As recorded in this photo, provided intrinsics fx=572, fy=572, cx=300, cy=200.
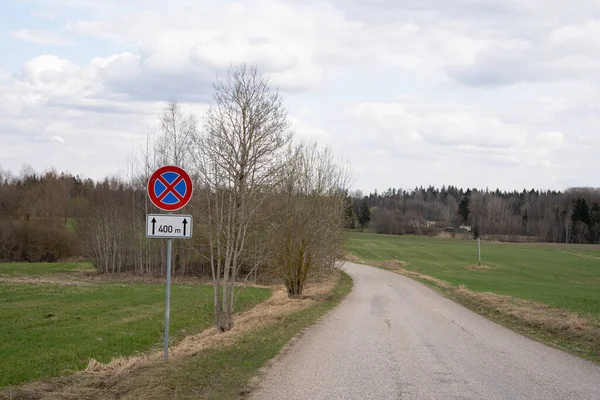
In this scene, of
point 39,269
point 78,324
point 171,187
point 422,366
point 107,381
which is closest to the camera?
point 107,381

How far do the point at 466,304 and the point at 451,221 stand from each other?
138 meters

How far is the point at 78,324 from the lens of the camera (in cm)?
1930

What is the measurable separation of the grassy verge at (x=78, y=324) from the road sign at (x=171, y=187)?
4.65 meters

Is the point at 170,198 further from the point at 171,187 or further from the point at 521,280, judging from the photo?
the point at 521,280

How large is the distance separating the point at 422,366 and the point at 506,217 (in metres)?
147

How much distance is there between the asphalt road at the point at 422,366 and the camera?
26.3ft

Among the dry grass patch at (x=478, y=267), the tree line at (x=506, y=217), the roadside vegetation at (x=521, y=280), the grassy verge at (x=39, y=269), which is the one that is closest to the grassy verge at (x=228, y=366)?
the roadside vegetation at (x=521, y=280)

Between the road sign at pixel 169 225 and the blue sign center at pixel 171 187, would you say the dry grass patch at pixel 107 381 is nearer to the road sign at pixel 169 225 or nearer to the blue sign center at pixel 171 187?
the road sign at pixel 169 225

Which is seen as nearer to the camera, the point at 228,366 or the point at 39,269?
the point at 228,366

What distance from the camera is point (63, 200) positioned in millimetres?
88750

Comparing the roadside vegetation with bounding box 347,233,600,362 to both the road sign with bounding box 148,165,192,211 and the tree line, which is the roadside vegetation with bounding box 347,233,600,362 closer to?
the road sign with bounding box 148,165,192,211

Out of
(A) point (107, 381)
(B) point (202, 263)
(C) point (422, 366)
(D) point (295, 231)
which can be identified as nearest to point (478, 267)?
(B) point (202, 263)

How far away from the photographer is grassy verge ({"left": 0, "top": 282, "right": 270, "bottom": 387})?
13320mm

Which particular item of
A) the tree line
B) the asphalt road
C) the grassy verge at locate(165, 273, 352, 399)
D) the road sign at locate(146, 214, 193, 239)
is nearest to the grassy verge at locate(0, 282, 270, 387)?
the grassy verge at locate(165, 273, 352, 399)
